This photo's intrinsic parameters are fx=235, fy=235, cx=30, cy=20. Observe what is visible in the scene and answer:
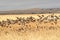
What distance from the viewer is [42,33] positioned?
15266mm

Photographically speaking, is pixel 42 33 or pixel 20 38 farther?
pixel 42 33

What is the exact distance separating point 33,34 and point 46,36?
3.03ft

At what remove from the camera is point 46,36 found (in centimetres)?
1451

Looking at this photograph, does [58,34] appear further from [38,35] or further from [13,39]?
[13,39]

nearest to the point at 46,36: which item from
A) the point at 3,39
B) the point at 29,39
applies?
the point at 29,39

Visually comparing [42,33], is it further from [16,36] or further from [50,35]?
[16,36]

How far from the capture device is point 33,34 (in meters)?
15.0

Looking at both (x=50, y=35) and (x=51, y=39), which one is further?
(x=50, y=35)

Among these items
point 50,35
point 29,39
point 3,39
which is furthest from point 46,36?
point 3,39

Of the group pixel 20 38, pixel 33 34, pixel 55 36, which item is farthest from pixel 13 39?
pixel 55 36

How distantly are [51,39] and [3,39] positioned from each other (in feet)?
9.35

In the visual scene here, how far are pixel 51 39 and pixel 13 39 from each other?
7.32 feet

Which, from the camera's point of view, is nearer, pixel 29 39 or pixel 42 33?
pixel 29 39

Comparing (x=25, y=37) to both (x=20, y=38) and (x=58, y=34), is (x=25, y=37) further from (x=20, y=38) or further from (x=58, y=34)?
(x=58, y=34)
